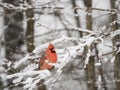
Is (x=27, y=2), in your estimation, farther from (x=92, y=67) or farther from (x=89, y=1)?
(x=92, y=67)

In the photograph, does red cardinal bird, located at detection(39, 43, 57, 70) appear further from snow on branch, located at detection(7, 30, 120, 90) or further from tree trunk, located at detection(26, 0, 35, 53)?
tree trunk, located at detection(26, 0, 35, 53)

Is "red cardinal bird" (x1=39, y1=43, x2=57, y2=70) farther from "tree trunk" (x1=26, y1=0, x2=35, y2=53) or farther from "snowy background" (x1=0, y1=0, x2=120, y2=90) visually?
"tree trunk" (x1=26, y1=0, x2=35, y2=53)

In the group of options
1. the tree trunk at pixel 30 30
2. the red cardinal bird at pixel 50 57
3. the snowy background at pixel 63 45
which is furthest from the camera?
the tree trunk at pixel 30 30

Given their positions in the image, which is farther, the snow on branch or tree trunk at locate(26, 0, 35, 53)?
tree trunk at locate(26, 0, 35, 53)

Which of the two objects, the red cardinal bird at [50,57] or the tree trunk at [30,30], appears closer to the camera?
the red cardinal bird at [50,57]

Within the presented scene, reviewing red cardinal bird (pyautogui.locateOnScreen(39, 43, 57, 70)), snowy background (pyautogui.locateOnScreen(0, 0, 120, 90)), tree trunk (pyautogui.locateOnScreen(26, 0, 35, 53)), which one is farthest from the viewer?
tree trunk (pyautogui.locateOnScreen(26, 0, 35, 53))

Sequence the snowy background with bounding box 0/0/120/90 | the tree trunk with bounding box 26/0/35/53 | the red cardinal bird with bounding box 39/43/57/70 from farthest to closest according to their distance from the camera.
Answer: the tree trunk with bounding box 26/0/35/53, the snowy background with bounding box 0/0/120/90, the red cardinal bird with bounding box 39/43/57/70

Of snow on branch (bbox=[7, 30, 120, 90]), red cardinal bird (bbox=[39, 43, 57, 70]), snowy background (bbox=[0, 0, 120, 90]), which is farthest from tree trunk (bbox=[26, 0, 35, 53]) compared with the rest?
red cardinal bird (bbox=[39, 43, 57, 70])

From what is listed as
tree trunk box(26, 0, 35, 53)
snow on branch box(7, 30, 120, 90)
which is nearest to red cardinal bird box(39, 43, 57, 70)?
snow on branch box(7, 30, 120, 90)

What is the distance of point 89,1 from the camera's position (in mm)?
5402

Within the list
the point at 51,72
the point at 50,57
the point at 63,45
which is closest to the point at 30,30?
the point at 63,45

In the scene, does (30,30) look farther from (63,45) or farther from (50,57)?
(50,57)

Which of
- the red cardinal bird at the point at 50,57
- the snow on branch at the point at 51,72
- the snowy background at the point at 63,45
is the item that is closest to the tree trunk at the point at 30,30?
the snowy background at the point at 63,45

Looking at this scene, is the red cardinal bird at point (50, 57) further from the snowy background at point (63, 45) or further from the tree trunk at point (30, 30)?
the tree trunk at point (30, 30)
